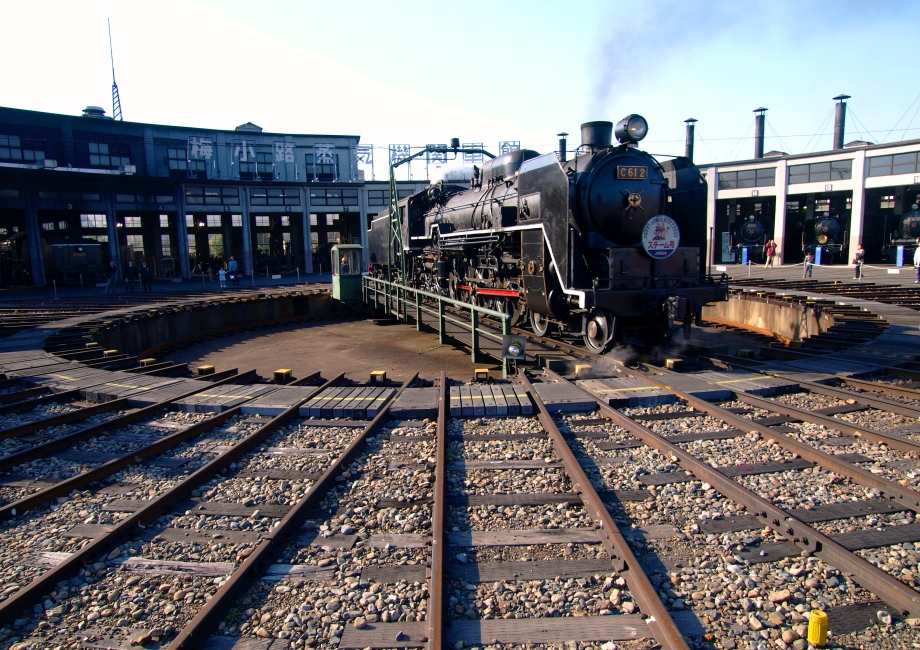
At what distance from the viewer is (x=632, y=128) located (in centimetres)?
845

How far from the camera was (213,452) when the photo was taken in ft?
16.4

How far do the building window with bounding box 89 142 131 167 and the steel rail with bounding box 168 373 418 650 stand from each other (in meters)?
30.5

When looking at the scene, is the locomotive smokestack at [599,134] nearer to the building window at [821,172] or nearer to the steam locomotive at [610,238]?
the steam locomotive at [610,238]

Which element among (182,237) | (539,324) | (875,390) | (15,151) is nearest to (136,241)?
(182,237)

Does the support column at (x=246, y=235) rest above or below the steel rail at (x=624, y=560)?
above

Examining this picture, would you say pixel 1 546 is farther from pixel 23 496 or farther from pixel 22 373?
pixel 22 373

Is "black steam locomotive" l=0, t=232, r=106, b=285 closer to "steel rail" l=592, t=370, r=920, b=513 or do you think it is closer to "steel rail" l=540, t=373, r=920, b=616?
"steel rail" l=592, t=370, r=920, b=513

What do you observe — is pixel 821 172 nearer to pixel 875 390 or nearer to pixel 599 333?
pixel 599 333

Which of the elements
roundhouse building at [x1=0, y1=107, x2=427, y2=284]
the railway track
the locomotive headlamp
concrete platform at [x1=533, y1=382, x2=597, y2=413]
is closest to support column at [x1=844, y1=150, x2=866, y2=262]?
roundhouse building at [x1=0, y1=107, x2=427, y2=284]

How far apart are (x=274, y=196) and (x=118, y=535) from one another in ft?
98.5

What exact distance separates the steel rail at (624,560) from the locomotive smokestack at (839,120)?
33.2 meters

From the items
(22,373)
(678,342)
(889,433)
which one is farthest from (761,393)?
(22,373)

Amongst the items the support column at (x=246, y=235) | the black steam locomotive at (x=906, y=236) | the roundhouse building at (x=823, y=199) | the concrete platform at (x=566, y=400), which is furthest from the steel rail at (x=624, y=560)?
the black steam locomotive at (x=906, y=236)

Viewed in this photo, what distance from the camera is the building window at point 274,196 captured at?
30.7m
